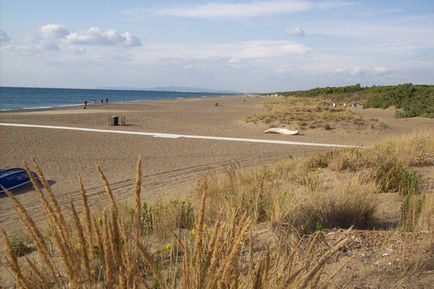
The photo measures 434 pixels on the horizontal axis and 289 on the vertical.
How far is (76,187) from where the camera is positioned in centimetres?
977


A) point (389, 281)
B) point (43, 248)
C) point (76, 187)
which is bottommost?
point (76, 187)

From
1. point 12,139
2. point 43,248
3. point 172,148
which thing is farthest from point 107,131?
point 43,248

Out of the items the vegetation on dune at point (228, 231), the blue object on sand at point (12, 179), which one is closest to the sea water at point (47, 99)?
the blue object on sand at point (12, 179)

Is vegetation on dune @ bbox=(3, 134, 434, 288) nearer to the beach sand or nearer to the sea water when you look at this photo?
the beach sand

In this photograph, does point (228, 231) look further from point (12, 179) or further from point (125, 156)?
point (125, 156)

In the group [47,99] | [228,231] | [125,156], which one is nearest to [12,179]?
[125,156]

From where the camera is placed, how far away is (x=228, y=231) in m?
2.31

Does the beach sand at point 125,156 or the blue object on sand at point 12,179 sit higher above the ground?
the blue object on sand at point 12,179

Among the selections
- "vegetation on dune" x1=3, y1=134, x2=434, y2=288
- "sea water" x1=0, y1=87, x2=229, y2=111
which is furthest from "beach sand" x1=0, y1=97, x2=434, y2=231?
"sea water" x1=0, y1=87, x2=229, y2=111

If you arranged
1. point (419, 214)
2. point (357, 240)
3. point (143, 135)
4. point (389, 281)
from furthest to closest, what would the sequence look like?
point (143, 135)
point (419, 214)
point (357, 240)
point (389, 281)

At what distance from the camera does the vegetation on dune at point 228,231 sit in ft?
5.74

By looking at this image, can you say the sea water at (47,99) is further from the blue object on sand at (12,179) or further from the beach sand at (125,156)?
the blue object on sand at (12,179)

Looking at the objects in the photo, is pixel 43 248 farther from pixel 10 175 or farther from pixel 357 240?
pixel 10 175

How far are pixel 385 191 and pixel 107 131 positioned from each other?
14249 millimetres
